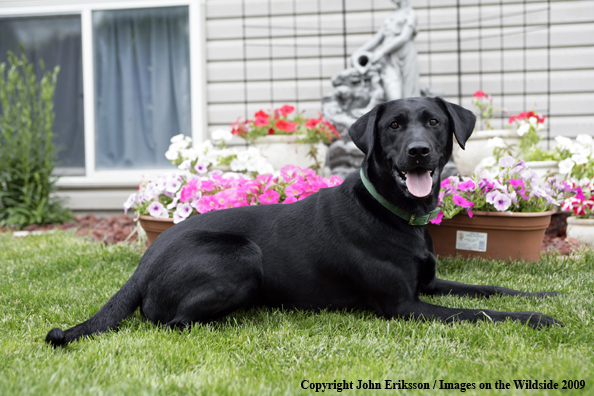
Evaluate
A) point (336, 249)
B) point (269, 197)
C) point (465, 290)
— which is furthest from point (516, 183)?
point (269, 197)

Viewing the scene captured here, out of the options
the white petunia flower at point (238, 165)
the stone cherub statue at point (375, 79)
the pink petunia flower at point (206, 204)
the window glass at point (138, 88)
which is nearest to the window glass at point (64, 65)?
the window glass at point (138, 88)

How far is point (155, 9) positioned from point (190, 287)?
208 inches

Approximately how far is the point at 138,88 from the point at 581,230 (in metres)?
5.46

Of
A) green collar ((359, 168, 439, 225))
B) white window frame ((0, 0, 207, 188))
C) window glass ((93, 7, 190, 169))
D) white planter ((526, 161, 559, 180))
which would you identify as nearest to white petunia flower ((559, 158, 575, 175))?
white planter ((526, 161, 559, 180))

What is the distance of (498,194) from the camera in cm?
295

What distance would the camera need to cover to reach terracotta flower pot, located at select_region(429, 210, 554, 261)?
9.79ft

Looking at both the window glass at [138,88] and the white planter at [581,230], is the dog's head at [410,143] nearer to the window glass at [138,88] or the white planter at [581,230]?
the white planter at [581,230]

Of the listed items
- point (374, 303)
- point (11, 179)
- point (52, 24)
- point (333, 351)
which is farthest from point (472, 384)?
point (52, 24)

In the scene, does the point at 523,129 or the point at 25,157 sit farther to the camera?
the point at 25,157

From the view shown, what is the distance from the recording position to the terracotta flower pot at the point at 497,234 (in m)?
2.98

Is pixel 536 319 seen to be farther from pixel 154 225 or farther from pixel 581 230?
pixel 154 225

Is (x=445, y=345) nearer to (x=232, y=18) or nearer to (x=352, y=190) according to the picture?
(x=352, y=190)

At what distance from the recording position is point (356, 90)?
5113 millimetres

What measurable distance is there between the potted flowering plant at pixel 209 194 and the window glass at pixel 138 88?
2.83 meters
